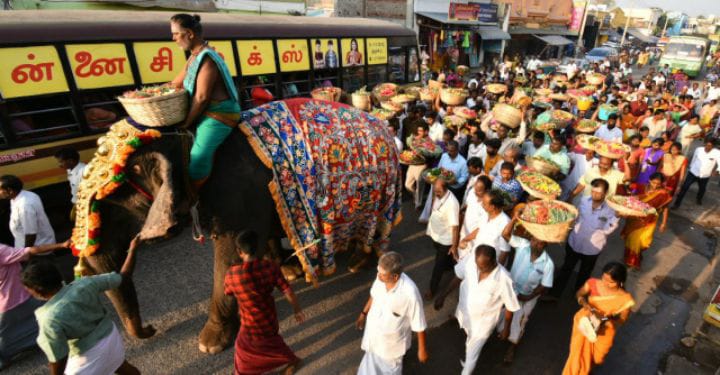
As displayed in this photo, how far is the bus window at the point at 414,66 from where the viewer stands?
11203 mm

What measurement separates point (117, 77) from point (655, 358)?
7.38 m

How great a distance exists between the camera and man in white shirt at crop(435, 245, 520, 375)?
10.2ft

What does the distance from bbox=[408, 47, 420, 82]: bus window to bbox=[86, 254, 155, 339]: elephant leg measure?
939cm

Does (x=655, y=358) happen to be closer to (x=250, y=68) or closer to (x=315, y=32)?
(x=250, y=68)

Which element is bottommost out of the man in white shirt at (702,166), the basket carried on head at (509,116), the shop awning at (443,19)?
the man in white shirt at (702,166)

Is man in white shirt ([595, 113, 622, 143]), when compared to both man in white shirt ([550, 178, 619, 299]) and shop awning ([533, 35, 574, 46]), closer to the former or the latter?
Result: man in white shirt ([550, 178, 619, 299])

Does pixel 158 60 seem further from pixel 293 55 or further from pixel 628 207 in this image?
pixel 628 207

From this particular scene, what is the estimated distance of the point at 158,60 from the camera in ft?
19.8

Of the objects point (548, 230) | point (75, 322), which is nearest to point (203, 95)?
point (75, 322)

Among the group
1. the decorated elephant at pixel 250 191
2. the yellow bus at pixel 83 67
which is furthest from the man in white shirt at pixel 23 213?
the yellow bus at pixel 83 67

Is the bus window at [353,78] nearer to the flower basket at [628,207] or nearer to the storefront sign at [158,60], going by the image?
the storefront sign at [158,60]

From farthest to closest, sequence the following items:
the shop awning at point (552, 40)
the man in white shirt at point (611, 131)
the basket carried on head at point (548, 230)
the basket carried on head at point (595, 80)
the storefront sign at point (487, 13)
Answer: the shop awning at point (552, 40)
the storefront sign at point (487, 13)
the basket carried on head at point (595, 80)
the man in white shirt at point (611, 131)
the basket carried on head at point (548, 230)

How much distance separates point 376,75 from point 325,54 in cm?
194

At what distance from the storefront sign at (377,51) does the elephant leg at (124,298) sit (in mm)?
7793
